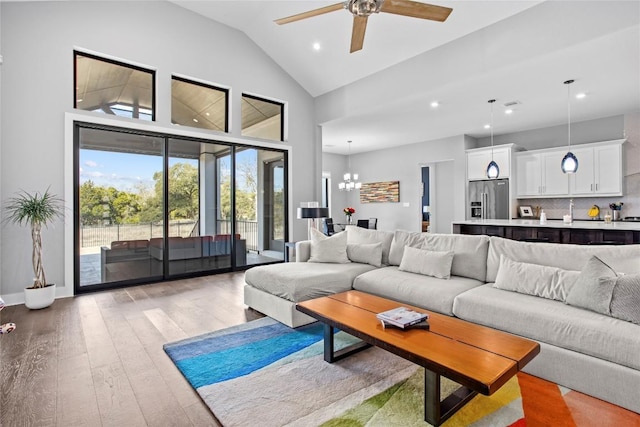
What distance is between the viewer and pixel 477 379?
143 cm

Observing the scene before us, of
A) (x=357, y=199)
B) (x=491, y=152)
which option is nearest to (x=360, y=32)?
(x=491, y=152)

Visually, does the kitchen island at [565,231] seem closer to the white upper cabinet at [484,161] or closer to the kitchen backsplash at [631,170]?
Answer: the kitchen backsplash at [631,170]

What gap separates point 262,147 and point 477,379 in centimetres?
542

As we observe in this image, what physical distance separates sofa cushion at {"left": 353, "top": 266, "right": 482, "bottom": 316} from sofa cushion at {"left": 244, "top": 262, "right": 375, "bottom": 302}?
0.17 meters

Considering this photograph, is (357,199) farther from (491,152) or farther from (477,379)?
(477,379)

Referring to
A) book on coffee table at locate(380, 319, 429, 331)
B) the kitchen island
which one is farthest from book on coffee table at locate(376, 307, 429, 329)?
the kitchen island

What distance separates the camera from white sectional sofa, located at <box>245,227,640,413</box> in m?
1.93

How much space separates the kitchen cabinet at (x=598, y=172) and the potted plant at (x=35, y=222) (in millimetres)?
8588

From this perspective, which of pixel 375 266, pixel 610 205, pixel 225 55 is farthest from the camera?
pixel 610 205

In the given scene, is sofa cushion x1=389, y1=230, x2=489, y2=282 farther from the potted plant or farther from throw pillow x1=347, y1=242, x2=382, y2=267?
the potted plant

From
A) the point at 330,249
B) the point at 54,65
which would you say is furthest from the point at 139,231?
the point at 330,249

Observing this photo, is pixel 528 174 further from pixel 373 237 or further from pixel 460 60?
pixel 373 237

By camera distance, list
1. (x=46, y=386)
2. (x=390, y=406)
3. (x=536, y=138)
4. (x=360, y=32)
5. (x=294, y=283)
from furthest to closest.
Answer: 1. (x=536, y=138)
2. (x=360, y=32)
3. (x=294, y=283)
4. (x=46, y=386)
5. (x=390, y=406)

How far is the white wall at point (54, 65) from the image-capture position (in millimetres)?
3863
